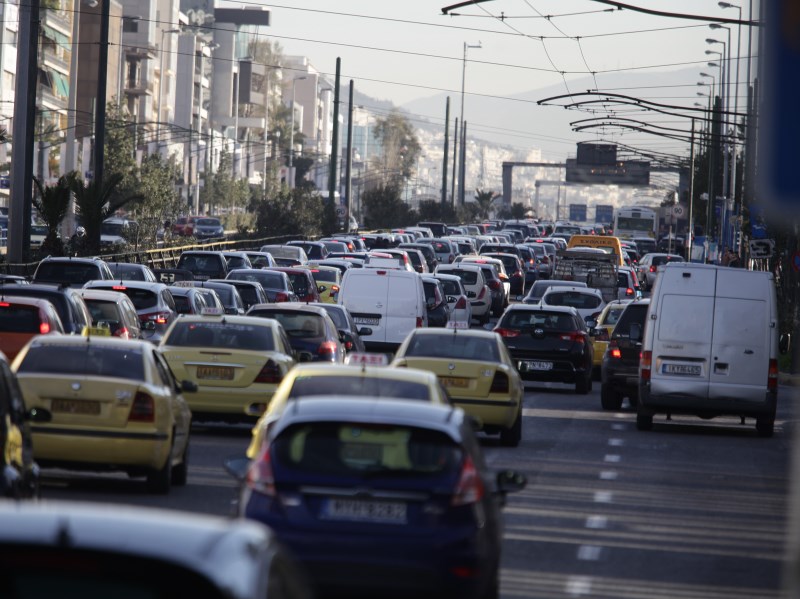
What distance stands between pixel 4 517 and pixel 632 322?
23622 mm

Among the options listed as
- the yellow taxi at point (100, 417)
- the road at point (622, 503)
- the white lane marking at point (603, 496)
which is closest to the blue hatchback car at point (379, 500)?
the road at point (622, 503)

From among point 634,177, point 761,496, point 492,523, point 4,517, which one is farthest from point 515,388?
point 634,177

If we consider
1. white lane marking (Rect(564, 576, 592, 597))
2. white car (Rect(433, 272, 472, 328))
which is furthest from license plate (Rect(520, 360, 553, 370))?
white lane marking (Rect(564, 576, 592, 597))

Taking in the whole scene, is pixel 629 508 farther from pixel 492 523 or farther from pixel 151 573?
pixel 151 573

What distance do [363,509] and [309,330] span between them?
1565cm

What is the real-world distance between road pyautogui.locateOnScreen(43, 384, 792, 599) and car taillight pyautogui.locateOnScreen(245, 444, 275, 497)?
2.37 m

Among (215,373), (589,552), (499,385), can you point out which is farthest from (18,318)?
(589,552)

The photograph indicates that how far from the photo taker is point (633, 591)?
1126 cm

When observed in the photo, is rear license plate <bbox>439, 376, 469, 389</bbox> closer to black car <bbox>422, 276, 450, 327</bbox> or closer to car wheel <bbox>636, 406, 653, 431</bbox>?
car wheel <bbox>636, 406, 653, 431</bbox>

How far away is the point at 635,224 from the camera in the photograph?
10388cm

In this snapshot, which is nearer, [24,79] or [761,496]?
[761,496]

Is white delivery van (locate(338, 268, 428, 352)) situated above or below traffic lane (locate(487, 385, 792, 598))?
above

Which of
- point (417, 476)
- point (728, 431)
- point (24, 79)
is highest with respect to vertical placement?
point (24, 79)

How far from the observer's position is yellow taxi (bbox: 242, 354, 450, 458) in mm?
11977
